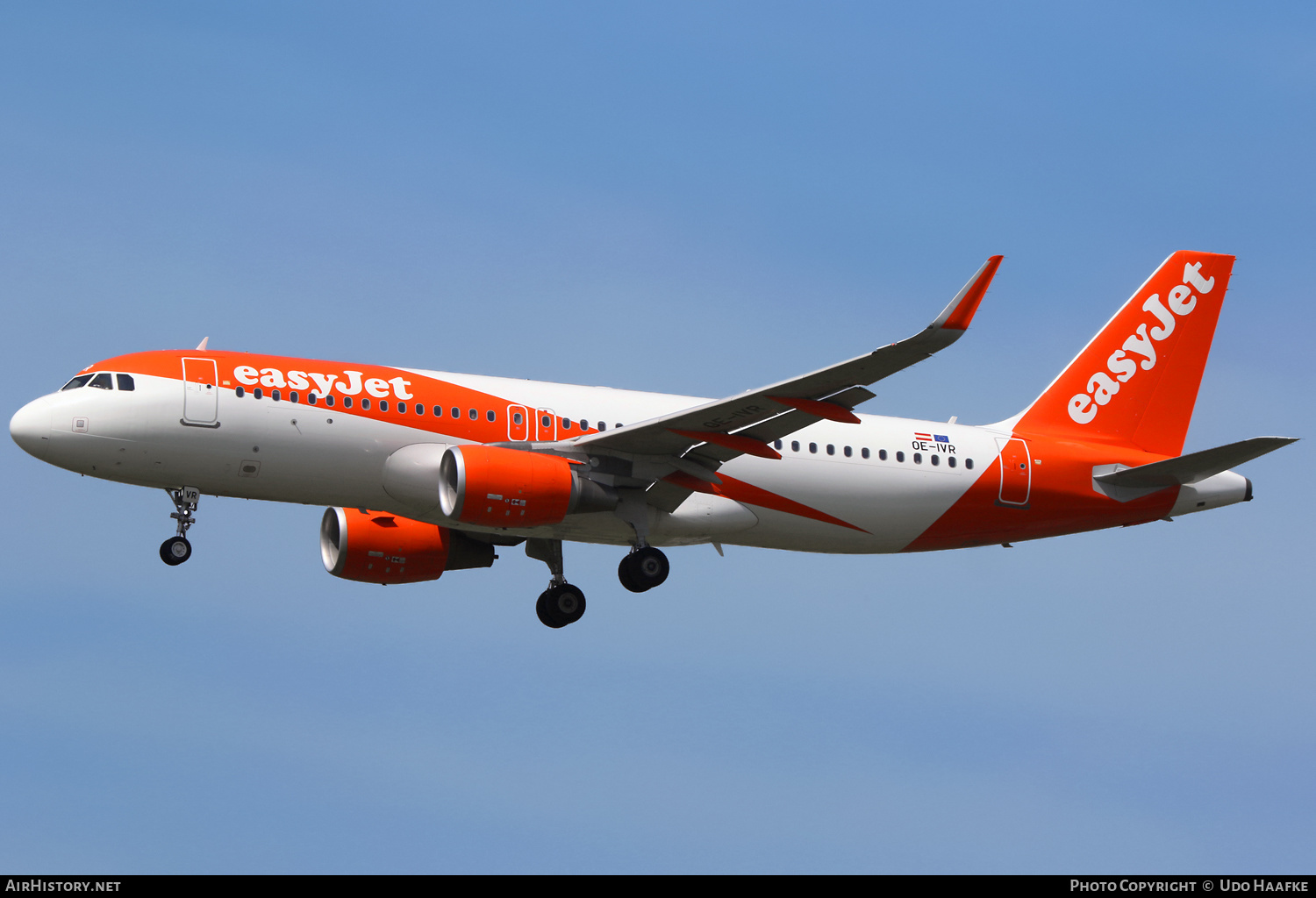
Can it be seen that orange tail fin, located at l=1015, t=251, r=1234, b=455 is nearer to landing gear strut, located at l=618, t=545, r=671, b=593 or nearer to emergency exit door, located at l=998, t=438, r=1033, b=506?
emergency exit door, located at l=998, t=438, r=1033, b=506

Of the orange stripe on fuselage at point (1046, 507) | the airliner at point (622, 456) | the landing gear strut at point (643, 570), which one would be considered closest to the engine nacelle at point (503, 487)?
the airliner at point (622, 456)

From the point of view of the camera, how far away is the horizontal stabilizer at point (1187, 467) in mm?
34188

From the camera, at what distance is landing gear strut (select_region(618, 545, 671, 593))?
33625 millimetres

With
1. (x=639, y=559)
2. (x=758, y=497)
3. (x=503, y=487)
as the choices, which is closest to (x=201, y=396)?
(x=503, y=487)

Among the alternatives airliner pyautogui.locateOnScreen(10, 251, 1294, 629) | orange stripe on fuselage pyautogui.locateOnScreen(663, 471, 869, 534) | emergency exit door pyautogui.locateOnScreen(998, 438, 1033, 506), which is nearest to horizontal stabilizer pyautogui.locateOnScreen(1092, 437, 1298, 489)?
airliner pyautogui.locateOnScreen(10, 251, 1294, 629)

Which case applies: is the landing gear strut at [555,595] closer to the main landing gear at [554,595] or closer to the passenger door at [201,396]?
the main landing gear at [554,595]

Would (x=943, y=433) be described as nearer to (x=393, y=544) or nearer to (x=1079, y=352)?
(x=1079, y=352)

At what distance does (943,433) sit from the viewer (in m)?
37.2

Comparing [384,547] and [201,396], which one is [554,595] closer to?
[384,547]

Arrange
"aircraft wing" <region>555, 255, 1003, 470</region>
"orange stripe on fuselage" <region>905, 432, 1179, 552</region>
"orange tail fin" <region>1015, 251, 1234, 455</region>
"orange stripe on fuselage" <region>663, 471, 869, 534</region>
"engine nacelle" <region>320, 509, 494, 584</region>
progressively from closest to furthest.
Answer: "aircraft wing" <region>555, 255, 1003, 470</region> → "orange stripe on fuselage" <region>663, 471, 869, 534</region> → "engine nacelle" <region>320, 509, 494, 584</region> → "orange stripe on fuselage" <region>905, 432, 1179, 552</region> → "orange tail fin" <region>1015, 251, 1234, 455</region>

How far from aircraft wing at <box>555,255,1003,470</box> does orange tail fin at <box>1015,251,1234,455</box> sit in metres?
8.83

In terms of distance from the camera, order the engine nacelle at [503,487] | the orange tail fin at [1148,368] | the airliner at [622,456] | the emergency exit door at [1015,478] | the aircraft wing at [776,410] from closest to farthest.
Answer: the aircraft wing at [776,410] < the engine nacelle at [503,487] < the airliner at [622,456] < the emergency exit door at [1015,478] < the orange tail fin at [1148,368]

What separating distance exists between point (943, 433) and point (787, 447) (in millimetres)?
4106

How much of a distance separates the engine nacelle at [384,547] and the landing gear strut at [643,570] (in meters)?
4.83
